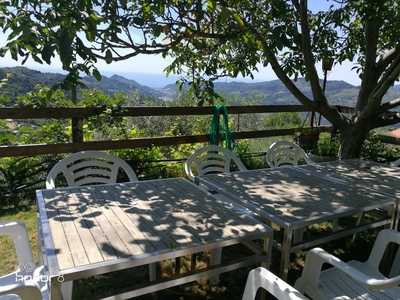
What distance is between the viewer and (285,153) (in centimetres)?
381

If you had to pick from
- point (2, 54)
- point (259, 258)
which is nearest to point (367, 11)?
point (259, 258)

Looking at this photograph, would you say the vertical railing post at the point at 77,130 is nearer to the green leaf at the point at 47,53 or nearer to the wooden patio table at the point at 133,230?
the wooden patio table at the point at 133,230

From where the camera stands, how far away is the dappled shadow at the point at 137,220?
60.8 inches

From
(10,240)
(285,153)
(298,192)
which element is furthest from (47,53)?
(285,153)

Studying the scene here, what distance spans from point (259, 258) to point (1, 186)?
10.7 feet


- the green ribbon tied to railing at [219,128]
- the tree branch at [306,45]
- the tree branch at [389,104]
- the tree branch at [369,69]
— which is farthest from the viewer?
the green ribbon tied to railing at [219,128]

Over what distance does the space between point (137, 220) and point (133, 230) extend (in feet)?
0.44

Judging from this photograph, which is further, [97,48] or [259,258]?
[97,48]

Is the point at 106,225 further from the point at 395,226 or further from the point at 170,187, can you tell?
the point at 395,226

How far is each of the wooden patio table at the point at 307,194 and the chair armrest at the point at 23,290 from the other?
1196mm

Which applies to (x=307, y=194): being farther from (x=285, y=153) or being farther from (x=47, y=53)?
(x=47, y=53)

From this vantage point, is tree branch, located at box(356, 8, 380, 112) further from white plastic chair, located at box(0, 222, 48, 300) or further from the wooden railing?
white plastic chair, located at box(0, 222, 48, 300)

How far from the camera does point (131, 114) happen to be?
4.06m

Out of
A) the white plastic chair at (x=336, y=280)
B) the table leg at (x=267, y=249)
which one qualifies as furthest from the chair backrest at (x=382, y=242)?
the table leg at (x=267, y=249)
